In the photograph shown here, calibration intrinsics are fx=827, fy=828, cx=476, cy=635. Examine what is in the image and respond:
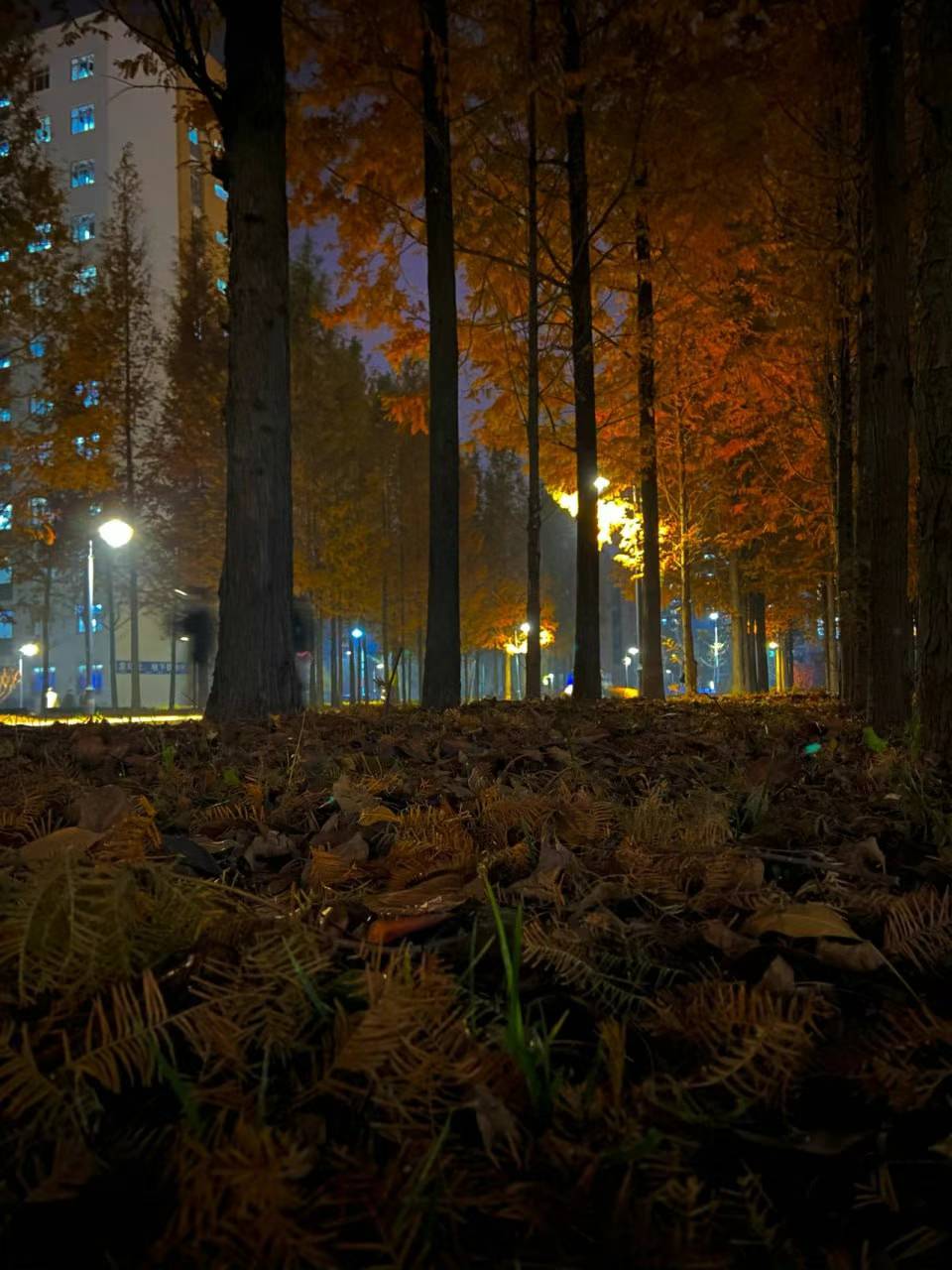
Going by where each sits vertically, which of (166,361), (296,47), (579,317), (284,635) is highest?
(166,361)

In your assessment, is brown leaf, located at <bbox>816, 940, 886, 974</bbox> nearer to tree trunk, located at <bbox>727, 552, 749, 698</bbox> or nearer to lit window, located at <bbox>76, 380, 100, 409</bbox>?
lit window, located at <bbox>76, 380, 100, 409</bbox>

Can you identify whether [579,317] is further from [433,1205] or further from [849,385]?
[433,1205]

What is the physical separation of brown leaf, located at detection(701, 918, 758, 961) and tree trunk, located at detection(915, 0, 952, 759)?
3.18 meters

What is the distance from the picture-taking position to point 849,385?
35.4 ft

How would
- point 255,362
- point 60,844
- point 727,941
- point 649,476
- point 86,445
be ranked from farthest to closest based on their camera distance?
point 86,445
point 649,476
point 255,362
point 60,844
point 727,941

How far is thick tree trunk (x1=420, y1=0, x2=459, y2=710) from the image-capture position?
30.7 feet

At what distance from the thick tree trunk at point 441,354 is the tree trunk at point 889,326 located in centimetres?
458

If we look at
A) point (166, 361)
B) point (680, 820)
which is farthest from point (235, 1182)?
point (166, 361)

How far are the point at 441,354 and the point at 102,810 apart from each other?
27.8ft

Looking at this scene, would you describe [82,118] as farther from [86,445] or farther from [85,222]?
[86,445]

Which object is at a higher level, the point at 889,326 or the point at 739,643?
the point at 889,326

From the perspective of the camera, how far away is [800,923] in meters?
1.21

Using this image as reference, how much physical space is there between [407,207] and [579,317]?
2638 mm

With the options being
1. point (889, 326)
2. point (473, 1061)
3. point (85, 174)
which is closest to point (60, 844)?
point (473, 1061)
